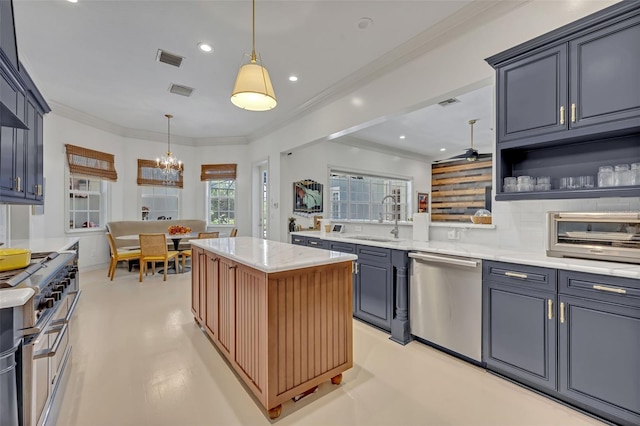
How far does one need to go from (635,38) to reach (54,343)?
3792mm

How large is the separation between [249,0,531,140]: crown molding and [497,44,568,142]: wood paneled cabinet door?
57cm

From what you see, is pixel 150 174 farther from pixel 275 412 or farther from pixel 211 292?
pixel 275 412

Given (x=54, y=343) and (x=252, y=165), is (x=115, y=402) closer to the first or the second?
(x=54, y=343)

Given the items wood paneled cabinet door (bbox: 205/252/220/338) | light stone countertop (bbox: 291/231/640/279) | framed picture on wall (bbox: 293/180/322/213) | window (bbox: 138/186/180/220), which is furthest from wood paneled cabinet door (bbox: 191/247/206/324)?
window (bbox: 138/186/180/220)

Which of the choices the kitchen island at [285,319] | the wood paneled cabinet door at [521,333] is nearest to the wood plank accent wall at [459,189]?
the wood paneled cabinet door at [521,333]

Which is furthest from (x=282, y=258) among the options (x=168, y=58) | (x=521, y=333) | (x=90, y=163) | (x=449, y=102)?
(x=90, y=163)

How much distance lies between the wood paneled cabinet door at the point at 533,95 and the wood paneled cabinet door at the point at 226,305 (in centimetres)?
240

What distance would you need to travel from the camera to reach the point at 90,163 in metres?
5.67

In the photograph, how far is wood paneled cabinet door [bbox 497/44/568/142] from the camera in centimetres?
199

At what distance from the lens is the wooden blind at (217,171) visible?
7.16 meters

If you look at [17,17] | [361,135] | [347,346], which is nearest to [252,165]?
[361,135]

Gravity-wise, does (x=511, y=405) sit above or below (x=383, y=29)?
below

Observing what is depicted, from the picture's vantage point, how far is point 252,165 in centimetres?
693

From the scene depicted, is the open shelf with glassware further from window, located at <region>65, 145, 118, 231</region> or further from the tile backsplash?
window, located at <region>65, 145, 118, 231</region>
